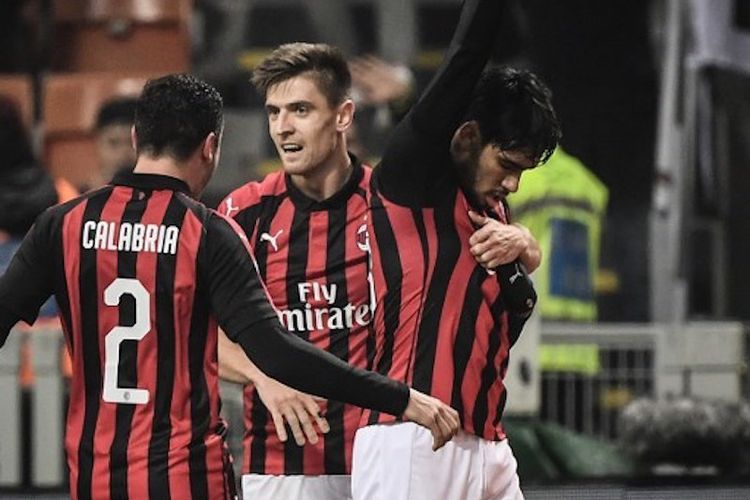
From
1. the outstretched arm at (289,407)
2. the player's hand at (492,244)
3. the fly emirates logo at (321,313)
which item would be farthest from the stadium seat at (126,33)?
the player's hand at (492,244)

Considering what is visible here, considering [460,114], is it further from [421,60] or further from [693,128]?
[421,60]

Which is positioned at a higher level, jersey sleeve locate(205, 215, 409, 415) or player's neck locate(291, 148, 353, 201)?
player's neck locate(291, 148, 353, 201)

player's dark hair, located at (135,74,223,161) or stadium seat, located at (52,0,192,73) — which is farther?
stadium seat, located at (52,0,192,73)

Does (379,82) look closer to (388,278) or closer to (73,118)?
(73,118)

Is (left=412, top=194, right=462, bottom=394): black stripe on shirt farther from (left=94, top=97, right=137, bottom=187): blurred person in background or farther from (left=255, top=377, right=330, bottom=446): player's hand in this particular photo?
(left=94, top=97, right=137, bottom=187): blurred person in background

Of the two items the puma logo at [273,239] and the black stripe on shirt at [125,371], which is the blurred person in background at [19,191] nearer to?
the puma logo at [273,239]

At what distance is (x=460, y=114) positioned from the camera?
4.64 m

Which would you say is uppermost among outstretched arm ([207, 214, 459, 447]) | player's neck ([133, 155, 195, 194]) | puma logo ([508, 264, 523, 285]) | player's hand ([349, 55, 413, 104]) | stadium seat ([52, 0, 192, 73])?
stadium seat ([52, 0, 192, 73])

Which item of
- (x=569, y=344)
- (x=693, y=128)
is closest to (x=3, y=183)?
(x=569, y=344)

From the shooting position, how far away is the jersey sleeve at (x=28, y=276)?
461 cm

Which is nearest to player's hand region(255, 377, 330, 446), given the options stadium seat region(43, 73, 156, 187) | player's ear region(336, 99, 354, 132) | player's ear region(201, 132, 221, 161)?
player's ear region(201, 132, 221, 161)

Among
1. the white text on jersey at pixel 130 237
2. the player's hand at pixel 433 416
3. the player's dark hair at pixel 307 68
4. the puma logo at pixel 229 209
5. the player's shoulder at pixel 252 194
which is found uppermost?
the player's dark hair at pixel 307 68

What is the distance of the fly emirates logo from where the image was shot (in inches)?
218

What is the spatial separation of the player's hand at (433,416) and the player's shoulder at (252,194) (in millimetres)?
1227
